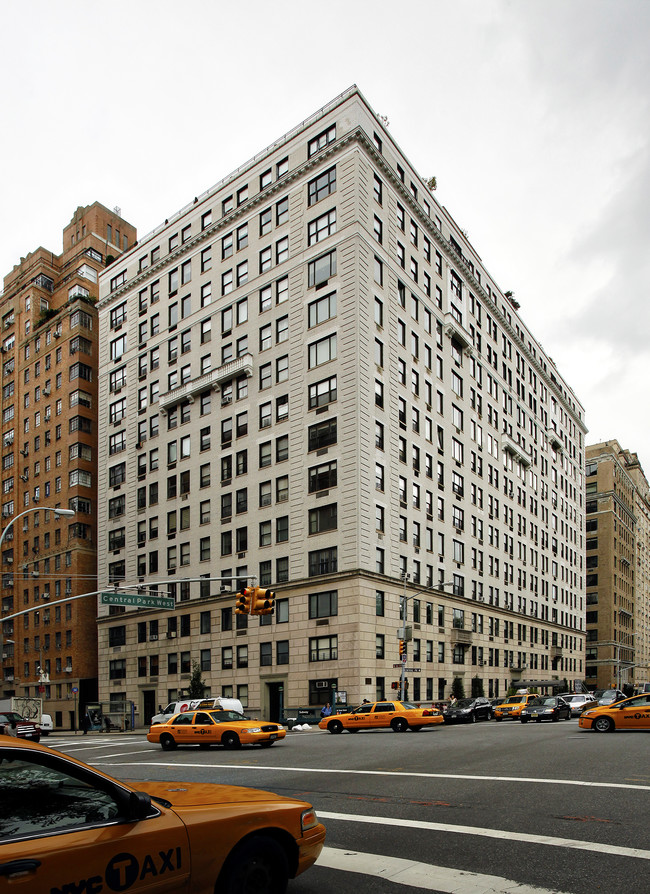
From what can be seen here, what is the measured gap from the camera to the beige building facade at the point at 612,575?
114438mm

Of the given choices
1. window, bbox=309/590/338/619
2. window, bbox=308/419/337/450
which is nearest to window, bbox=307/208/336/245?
window, bbox=308/419/337/450

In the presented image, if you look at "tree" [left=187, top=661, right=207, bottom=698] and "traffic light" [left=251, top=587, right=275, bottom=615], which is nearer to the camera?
"traffic light" [left=251, top=587, right=275, bottom=615]

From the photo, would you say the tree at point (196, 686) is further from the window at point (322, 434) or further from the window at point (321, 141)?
the window at point (321, 141)

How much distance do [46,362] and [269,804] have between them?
2939 inches

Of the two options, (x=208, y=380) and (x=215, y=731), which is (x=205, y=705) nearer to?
(x=215, y=731)

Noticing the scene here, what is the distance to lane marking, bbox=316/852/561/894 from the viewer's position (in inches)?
258

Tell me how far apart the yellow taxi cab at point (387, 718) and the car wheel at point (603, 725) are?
6956 mm

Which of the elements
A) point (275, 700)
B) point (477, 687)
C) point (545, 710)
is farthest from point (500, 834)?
point (477, 687)

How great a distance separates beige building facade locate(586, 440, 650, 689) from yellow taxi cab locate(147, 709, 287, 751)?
10048 cm

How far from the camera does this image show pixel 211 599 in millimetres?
53531

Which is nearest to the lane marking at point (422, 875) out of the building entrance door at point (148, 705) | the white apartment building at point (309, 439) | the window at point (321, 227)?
the white apartment building at point (309, 439)

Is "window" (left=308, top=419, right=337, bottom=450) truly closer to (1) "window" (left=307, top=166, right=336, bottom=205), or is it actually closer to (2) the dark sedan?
(1) "window" (left=307, top=166, right=336, bottom=205)

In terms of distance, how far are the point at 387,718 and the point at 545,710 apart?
523 inches

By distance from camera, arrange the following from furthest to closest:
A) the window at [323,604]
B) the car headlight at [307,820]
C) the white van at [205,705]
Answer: the window at [323,604] → the white van at [205,705] → the car headlight at [307,820]
